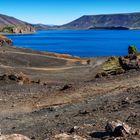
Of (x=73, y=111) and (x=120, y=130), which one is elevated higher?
(x=120, y=130)

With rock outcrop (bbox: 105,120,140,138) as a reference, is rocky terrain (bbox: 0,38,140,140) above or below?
below

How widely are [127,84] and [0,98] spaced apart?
7.05 m

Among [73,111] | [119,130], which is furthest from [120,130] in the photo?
[73,111]

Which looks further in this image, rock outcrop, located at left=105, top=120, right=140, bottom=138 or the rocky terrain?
the rocky terrain

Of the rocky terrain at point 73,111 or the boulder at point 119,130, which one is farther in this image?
the rocky terrain at point 73,111

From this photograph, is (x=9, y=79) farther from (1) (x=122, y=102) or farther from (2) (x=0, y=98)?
(1) (x=122, y=102)

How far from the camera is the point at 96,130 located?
13.0 metres

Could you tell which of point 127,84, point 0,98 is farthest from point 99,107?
point 0,98

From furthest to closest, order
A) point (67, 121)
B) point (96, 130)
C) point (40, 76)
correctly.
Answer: point (40, 76) < point (67, 121) < point (96, 130)

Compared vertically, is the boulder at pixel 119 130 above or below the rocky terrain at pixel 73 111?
above

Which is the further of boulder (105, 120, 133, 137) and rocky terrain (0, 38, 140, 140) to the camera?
rocky terrain (0, 38, 140, 140)

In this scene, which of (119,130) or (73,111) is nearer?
(119,130)

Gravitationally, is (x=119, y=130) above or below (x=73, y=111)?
above

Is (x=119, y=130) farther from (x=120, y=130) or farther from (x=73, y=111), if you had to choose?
(x=73, y=111)
